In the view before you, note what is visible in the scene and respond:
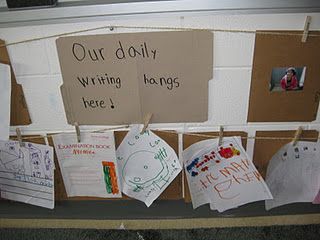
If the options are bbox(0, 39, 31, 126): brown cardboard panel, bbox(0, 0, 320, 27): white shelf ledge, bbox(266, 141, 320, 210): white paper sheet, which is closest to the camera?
bbox(0, 0, 320, 27): white shelf ledge

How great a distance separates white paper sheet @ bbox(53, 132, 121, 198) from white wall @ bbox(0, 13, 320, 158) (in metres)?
0.06

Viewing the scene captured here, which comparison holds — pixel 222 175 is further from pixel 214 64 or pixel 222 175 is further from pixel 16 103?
pixel 16 103

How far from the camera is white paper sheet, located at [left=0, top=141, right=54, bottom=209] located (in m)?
0.92

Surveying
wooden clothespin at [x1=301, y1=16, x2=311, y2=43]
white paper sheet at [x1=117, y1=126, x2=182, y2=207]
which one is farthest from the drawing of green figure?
wooden clothespin at [x1=301, y1=16, x2=311, y2=43]

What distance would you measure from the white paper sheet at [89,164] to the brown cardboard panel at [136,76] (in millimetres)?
69

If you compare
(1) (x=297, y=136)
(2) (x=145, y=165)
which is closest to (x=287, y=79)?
(1) (x=297, y=136)

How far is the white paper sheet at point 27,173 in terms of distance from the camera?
918 mm

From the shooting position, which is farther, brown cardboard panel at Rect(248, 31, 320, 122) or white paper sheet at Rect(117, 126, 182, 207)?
white paper sheet at Rect(117, 126, 182, 207)

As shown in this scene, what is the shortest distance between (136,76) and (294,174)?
0.57m

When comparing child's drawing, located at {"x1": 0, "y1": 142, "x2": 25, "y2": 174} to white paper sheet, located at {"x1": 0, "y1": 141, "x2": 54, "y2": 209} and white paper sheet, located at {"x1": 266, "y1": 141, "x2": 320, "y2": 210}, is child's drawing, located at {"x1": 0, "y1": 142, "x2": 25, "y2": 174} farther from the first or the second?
white paper sheet, located at {"x1": 266, "y1": 141, "x2": 320, "y2": 210}

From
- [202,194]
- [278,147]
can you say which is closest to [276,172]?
[278,147]

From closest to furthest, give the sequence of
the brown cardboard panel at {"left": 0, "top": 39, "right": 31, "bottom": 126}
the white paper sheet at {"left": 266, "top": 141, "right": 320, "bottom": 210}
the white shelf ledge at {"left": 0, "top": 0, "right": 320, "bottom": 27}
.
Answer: the white shelf ledge at {"left": 0, "top": 0, "right": 320, "bottom": 27} < the brown cardboard panel at {"left": 0, "top": 39, "right": 31, "bottom": 126} < the white paper sheet at {"left": 266, "top": 141, "right": 320, "bottom": 210}

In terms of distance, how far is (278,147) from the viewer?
891 mm

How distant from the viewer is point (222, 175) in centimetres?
90
